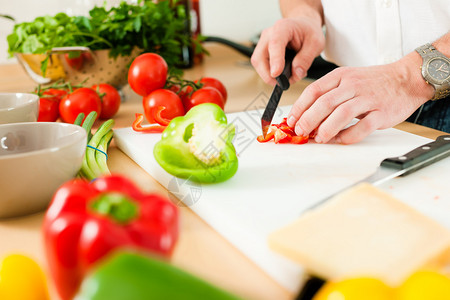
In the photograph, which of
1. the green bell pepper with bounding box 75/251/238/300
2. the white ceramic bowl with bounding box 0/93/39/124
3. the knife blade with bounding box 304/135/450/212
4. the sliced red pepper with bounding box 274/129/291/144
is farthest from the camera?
the sliced red pepper with bounding box 274/129/291/144

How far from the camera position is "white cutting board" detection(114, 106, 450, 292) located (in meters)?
0.69

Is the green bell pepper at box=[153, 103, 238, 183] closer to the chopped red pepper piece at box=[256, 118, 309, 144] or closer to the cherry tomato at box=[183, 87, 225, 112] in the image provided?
the chopped red pepper piece at box=[256, 118, 309, 144]

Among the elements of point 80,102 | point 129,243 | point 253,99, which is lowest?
point 253,99

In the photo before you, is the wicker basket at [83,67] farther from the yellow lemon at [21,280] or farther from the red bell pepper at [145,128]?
the yellow lemon at [21,280]

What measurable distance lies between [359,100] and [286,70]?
348 mm

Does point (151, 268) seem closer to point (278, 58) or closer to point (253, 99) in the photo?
point (278, 58)

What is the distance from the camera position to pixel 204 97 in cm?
132

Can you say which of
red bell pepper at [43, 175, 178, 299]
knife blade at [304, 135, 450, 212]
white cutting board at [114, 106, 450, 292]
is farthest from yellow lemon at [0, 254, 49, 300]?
knife blade at [304, 135, 450, 212]

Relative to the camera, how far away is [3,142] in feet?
2.73

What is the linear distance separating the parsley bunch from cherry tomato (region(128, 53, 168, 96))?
0.22 m

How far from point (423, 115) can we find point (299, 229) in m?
1.07

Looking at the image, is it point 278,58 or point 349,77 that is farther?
point 278,58

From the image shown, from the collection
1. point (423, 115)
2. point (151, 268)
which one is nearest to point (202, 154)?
point (151, 268)

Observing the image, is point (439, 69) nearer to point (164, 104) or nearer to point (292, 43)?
point (292, 43)
